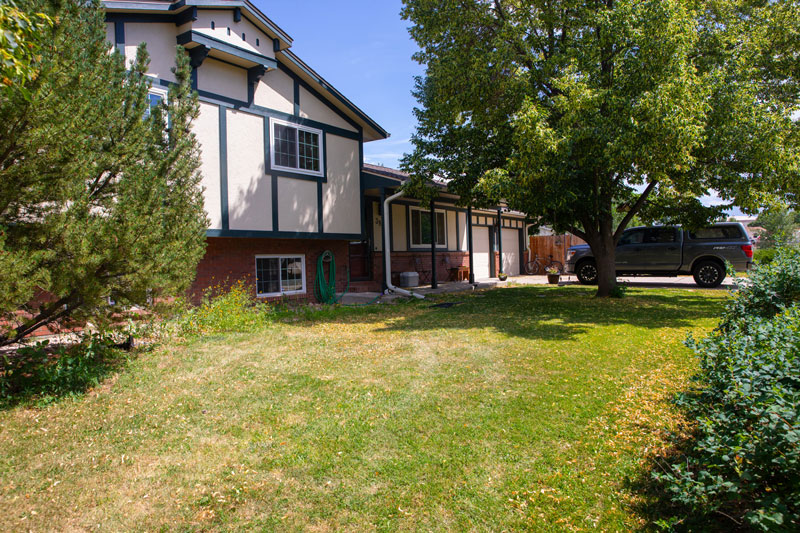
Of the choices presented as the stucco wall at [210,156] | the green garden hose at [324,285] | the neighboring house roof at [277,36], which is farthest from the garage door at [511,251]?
the stucco wall at [210,156]

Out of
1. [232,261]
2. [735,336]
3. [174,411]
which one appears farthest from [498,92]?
[174,411]

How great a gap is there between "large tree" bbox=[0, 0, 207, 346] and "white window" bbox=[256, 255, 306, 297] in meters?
5.63

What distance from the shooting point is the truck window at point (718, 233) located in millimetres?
13957

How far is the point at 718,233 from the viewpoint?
46.7 ft

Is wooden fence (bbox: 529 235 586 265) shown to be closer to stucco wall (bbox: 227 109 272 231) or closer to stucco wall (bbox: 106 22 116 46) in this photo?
stucco wall (bbox: 227 109 272 231)

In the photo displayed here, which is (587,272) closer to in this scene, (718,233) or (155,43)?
(718,233)

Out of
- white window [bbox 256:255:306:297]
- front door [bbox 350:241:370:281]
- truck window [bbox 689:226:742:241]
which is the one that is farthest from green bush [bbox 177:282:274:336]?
truck window [bbox 689:226:742:241]

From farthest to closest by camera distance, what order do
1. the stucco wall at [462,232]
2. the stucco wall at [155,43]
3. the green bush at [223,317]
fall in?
the stucco wall at [462,232] < the stucco wall at [155,43] < the green bush at [223,317]

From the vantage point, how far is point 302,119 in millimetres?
11391

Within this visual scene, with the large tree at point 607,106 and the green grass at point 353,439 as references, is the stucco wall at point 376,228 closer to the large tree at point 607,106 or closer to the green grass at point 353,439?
the large tree at point 607,106

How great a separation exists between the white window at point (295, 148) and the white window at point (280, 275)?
7.31 ft

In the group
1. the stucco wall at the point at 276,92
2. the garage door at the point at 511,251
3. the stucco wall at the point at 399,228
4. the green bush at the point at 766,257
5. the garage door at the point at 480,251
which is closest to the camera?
the green bush at the point at 766,257

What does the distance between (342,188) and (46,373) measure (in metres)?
8.44

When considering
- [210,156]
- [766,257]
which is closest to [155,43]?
[210,156]
